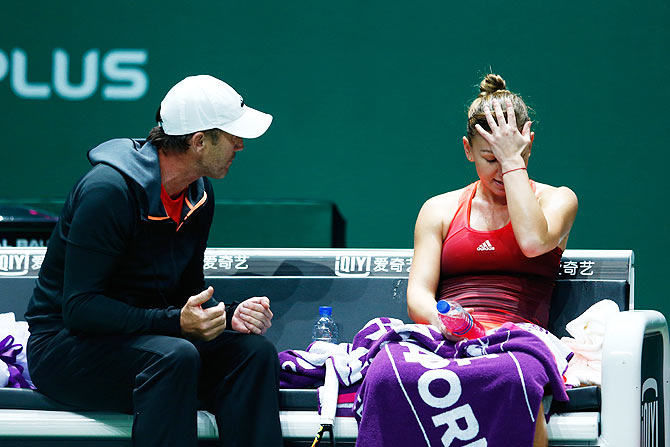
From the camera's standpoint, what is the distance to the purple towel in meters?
2.29

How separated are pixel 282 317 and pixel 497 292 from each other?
0.75 meters

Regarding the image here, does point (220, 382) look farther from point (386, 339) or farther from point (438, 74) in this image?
point (438, 74)

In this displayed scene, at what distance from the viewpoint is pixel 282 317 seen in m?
3.20

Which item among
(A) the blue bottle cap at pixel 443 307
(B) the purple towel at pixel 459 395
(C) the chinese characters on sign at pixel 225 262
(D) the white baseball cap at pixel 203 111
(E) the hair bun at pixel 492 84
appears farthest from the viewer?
(C) the chinese characters on sign at pixel 225 262

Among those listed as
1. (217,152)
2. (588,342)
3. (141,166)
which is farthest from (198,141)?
(588,342)

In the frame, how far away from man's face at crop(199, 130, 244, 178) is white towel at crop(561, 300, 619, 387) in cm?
107

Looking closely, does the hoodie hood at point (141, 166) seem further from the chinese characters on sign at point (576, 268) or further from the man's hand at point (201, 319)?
the chinese characters on sign at point (576, 268)

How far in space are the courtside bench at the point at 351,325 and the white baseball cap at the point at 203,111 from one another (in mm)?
724

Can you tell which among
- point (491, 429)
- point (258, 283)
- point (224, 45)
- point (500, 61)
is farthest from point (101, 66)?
point (491, 429)

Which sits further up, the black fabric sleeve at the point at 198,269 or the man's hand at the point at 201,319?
the black fabric sleeve at the point at 198,269

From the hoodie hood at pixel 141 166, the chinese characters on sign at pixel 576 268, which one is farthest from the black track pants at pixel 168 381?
the chinese characters on sign at pixel 576 268

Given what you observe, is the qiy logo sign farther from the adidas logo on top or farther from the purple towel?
the purple towel

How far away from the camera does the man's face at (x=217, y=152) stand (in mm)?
2633

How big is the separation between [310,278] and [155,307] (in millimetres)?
679
